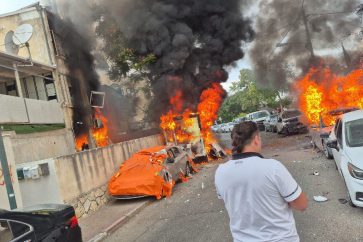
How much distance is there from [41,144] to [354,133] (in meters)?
13.4

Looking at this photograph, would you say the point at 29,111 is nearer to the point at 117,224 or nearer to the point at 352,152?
the point at 117,224

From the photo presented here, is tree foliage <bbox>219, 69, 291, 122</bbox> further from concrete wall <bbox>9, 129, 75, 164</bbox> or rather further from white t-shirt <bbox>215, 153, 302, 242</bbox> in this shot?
white t-shirt <bbox>215, 153, 302, 242</bbox>

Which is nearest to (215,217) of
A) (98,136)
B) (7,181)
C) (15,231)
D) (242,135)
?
(7,181)

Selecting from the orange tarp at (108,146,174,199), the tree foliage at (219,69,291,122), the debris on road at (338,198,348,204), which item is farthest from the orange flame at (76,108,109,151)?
the tree foliage at (219,69,291,122)

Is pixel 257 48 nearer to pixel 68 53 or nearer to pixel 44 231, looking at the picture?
pixel 68 53

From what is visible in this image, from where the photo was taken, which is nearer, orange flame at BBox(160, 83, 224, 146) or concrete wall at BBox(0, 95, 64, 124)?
concrete wall at BBox(0, 95, 64, 124)

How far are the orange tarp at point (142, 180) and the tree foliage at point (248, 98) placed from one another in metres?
34.3

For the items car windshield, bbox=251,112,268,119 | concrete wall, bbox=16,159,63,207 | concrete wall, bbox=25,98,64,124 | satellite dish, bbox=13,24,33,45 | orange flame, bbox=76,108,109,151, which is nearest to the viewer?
concrete wall, bbox=16,159,63,207

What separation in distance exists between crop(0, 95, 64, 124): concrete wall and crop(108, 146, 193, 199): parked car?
594 cm

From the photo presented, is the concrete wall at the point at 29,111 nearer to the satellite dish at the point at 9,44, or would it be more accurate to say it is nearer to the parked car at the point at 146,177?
the satellite dish at the point at 9,44

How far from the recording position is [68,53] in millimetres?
21641

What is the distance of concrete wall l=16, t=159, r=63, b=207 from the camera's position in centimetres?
961

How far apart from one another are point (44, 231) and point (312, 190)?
6014 millimetres

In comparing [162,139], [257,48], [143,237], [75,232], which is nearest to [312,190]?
[143,237]
